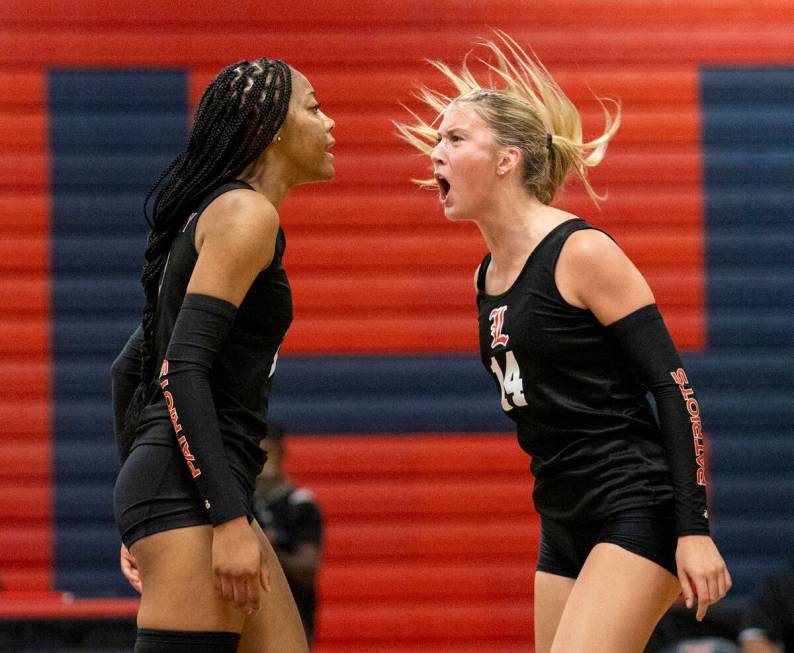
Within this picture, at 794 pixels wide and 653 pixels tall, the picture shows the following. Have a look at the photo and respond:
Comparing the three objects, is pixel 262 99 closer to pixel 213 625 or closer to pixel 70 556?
pixel 213 625

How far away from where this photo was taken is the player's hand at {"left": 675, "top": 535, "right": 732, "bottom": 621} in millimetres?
2998

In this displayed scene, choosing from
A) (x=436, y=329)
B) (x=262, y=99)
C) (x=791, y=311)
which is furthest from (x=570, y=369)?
(x=791, y=311)

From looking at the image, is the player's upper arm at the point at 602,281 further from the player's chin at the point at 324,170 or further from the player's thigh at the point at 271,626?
the player's thigh at the point at 271,626

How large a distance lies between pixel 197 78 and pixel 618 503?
432 centimetres

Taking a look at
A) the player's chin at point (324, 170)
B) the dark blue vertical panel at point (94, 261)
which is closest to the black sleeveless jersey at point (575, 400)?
the player's chin at point (324, 170)

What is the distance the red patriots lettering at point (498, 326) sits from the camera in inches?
130

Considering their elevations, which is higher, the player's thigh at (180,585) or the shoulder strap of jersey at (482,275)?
the shoulder strap of jersey at (482,275)

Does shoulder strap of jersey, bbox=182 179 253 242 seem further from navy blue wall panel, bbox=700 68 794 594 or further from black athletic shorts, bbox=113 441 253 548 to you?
navy blue wall panel, bbox=700 68 794 594

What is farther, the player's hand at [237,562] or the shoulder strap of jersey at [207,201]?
the shoulder strap of jersey at [207,201]

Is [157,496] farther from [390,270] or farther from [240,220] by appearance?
[390,270]

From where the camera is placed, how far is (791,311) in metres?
6.73

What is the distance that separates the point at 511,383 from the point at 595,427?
259mm

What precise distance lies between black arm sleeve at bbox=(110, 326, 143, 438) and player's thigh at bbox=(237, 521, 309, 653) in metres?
0.59

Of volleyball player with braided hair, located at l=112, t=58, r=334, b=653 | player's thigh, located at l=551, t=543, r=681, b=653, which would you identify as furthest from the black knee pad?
player's thigh, located at l=551, t=543, r=681, b=653
